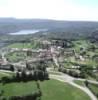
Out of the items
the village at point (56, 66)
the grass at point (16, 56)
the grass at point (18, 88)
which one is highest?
the grass at point (18, 88)

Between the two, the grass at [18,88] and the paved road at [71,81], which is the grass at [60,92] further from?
the grass at [18,88]

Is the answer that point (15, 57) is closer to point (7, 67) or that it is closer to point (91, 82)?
point (7, 67)

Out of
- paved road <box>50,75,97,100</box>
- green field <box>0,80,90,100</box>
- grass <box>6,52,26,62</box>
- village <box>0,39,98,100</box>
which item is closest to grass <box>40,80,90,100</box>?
green field <box>0,80,90,100</box>

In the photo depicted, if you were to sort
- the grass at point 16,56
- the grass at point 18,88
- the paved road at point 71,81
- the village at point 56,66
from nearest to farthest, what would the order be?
the grass at point 18,88, the paved road at point 71,81, the village at point 56,66, the grass at point 16,56

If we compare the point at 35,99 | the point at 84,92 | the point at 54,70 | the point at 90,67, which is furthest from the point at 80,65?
the point at 35,99

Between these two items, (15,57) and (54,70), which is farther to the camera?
(15,57)

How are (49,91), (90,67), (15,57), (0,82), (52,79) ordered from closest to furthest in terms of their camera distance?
(49,91) < (0,82) < (52,79) < (90,67) < (15,57)

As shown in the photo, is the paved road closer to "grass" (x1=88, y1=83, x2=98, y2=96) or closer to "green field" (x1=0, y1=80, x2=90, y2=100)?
"grass" (x1=88, y1=83, x2=98, y2=96)

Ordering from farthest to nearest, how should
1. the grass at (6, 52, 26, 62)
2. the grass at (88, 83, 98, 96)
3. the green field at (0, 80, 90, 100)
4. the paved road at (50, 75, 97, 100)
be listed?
the grass at (6, 52, 26, 62) → the grass at (88, 83, 98, 96) → the paved road at (50, 75, 97, 100) → the green field at (0, 80, 90, 100)

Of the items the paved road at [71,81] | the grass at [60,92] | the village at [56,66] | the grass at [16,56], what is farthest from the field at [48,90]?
the grass at [16,56]
